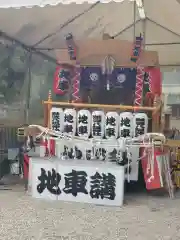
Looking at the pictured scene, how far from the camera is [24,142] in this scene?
4258mm

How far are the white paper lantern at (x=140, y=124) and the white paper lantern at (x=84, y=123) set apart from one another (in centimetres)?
48

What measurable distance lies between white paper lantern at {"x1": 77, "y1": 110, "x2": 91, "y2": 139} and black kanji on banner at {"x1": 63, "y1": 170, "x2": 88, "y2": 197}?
0.53 metres

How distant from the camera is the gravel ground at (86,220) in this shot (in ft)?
8.27

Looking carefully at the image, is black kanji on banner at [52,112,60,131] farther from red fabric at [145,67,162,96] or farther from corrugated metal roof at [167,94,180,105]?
corrugated metal roof at [167,94,180,105]

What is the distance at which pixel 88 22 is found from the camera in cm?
507

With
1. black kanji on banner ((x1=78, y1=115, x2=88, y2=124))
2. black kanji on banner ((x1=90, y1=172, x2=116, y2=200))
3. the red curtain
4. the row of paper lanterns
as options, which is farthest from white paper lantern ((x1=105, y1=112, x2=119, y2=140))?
the red curtain

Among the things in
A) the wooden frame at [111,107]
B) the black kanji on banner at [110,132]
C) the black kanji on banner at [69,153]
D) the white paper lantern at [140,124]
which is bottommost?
the black kanji on banner at [69,153]

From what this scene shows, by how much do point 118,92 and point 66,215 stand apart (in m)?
1.77

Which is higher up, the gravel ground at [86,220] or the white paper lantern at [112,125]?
the white paper lantern at [112,125]

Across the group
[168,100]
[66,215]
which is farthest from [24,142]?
[168,100]

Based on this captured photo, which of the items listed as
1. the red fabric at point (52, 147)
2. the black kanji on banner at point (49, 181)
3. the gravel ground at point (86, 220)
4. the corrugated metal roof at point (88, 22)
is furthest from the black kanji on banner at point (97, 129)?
the corrugated metal roof at point (88, 22)

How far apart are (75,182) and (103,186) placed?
27 centimetres

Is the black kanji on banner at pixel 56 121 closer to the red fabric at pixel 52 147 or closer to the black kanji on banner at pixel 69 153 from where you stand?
the red fabric at pixel 52 147

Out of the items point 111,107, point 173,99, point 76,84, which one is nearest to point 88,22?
point 76,84
